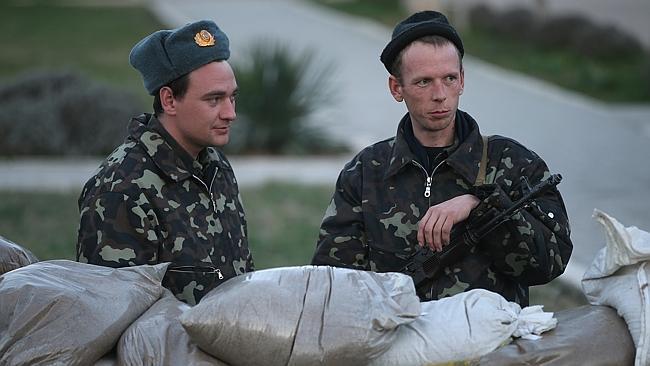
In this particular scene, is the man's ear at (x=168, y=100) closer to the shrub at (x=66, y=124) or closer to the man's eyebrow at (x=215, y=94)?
the man's eyebrow at (x=215, y=94)

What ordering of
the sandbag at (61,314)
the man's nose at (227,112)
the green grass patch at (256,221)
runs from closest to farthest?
1. the sandbag at (61,314)
2. the man's nose at (227,112)
3. the green grass patch at (256,221)

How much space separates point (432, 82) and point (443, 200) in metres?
0.39

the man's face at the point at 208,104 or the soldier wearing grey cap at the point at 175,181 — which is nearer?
the soldier wearing grey cap at the point at 175,181

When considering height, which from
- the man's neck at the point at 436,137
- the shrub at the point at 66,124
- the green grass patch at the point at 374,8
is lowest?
the shrub at the point at 66,124

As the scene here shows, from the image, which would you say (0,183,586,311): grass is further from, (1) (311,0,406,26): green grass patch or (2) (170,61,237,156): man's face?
(1) (311,0,406,26): green grass patch

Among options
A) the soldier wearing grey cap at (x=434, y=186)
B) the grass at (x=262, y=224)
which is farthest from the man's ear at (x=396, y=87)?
the grass at (x=262, y=224)

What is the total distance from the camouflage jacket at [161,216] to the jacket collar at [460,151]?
60 cm

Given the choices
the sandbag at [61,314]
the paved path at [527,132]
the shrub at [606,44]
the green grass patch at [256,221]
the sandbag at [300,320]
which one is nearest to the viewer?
the sandbag at [300,320]

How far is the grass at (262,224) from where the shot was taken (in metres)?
8.41

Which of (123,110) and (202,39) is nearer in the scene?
(202,39)

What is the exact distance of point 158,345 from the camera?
3.45 m

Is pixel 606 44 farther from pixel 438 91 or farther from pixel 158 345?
pixel 158 345

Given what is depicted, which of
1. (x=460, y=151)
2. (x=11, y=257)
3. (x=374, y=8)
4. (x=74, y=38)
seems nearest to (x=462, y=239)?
(x=460, y=151)

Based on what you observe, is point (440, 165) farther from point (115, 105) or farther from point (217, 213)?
point (115, 105)
